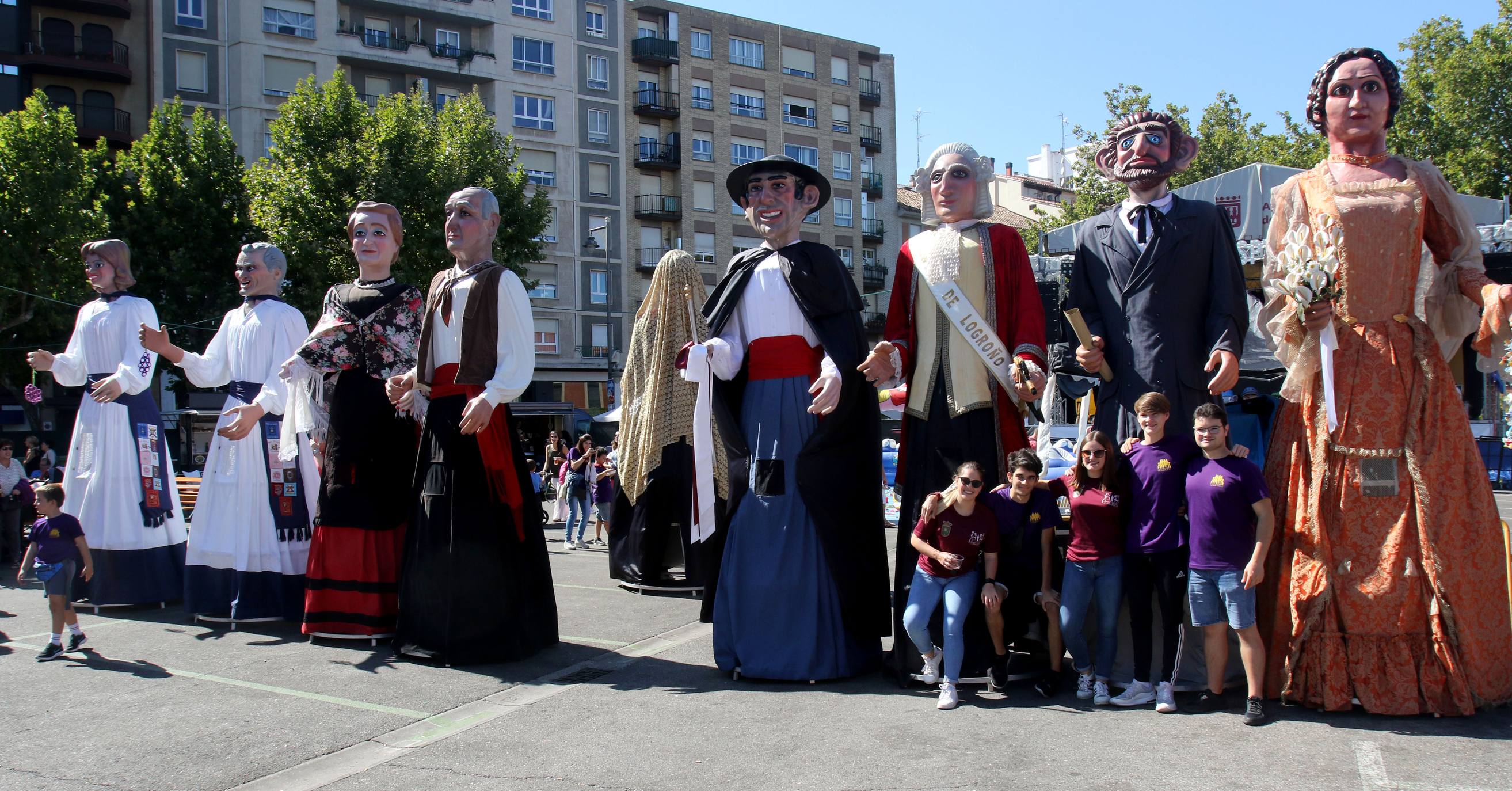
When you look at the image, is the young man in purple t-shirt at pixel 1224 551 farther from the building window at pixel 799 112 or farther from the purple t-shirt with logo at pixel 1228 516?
the building window at pixel 799 112

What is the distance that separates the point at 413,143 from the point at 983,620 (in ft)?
74.2

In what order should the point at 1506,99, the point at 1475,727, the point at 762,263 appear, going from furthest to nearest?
the point at 1506,99 → the point at 762,263 → the point at 1475,727

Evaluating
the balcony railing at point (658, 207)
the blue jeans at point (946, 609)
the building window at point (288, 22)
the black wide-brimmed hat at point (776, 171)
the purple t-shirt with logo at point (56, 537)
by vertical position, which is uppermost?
the building window at point (288, 22)

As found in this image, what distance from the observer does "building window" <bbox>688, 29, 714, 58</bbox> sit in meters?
46.2

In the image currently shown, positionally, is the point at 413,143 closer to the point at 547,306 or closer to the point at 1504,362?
the point at 547,306

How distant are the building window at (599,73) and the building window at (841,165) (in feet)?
36.4

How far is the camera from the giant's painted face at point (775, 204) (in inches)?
220

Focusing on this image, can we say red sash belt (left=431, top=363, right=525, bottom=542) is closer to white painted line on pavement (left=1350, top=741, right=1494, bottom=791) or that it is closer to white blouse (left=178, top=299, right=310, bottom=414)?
white blouse (left=178, top=299, right=310, bottom=414)

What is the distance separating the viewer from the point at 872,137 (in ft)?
169

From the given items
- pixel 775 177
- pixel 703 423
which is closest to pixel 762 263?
pixel 775 177

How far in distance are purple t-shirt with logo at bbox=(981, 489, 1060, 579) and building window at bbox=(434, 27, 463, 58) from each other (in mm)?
37803

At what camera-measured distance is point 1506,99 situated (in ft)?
90.9

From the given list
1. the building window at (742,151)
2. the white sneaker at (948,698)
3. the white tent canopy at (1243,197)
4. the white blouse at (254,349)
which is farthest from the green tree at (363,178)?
the building window at (742,151)

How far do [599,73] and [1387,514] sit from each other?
1649 inches
